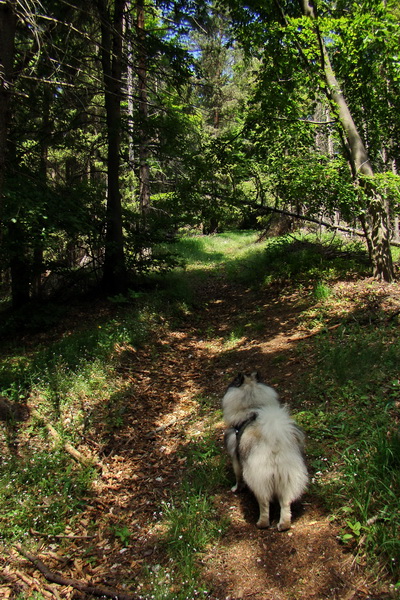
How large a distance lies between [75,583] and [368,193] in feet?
28.2

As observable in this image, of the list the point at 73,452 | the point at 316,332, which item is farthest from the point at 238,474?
the point at 316,332

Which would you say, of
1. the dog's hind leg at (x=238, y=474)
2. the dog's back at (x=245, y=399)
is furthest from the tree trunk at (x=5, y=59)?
the dog's hind leg at (x=238, y=474)

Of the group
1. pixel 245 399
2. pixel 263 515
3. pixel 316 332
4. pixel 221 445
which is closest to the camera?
pixel 263 515

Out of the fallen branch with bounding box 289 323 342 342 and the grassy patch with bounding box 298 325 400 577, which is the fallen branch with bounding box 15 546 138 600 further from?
the fallen branch with bounding box 289 323 342 342

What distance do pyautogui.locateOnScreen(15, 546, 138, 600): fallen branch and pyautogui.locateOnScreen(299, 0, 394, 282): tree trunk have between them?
25.6 feet

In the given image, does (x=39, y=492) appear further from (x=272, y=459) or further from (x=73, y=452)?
(x=272, y=459)

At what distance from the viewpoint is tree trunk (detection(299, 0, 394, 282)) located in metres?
8.17

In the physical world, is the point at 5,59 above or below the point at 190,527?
above

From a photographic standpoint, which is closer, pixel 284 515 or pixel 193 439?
pixel 284 515

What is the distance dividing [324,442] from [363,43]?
787 centimetres

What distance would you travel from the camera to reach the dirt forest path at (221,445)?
273 cm

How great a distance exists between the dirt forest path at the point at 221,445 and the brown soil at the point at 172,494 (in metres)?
0.01

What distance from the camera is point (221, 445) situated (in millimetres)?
4527

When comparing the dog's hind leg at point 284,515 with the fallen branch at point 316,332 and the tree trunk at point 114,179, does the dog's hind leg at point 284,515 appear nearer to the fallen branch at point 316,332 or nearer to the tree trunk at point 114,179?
the fallen branch at point 316,332
